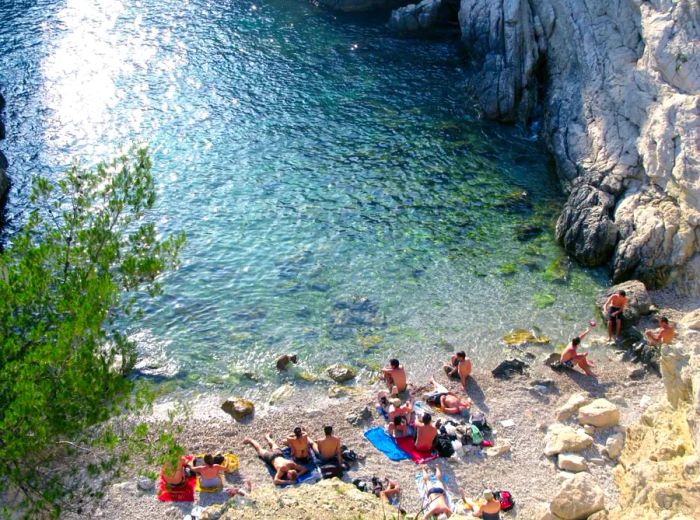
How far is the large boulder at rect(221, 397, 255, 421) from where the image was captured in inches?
979

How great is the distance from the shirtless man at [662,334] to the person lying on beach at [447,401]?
7.51 m

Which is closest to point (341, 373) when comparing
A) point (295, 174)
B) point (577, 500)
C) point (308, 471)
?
point (308, 471)

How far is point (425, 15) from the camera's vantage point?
177 feet

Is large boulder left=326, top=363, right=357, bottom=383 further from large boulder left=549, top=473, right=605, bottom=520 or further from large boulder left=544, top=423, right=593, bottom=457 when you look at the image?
large boulder left=549, top=473, right=605, bottom=520

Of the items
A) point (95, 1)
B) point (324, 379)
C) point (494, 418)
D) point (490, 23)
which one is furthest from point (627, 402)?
point (95, 1)

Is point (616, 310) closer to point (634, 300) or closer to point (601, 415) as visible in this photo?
point (634, 300)

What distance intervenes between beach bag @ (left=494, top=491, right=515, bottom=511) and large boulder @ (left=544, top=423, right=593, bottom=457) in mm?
2643

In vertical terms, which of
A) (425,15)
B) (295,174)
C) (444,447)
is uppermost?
(425,15)

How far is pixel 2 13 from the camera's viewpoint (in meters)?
52.6

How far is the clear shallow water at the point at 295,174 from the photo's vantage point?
2902cm

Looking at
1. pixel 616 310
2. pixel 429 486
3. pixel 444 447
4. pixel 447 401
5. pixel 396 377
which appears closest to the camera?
pixel 429 486

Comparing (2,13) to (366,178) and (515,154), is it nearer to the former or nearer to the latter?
(366,178)

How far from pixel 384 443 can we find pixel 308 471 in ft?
8.96

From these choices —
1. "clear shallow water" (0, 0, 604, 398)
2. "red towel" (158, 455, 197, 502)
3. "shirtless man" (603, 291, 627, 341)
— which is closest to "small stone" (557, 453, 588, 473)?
"clear shallow water" (0, 0, 604, 398)
